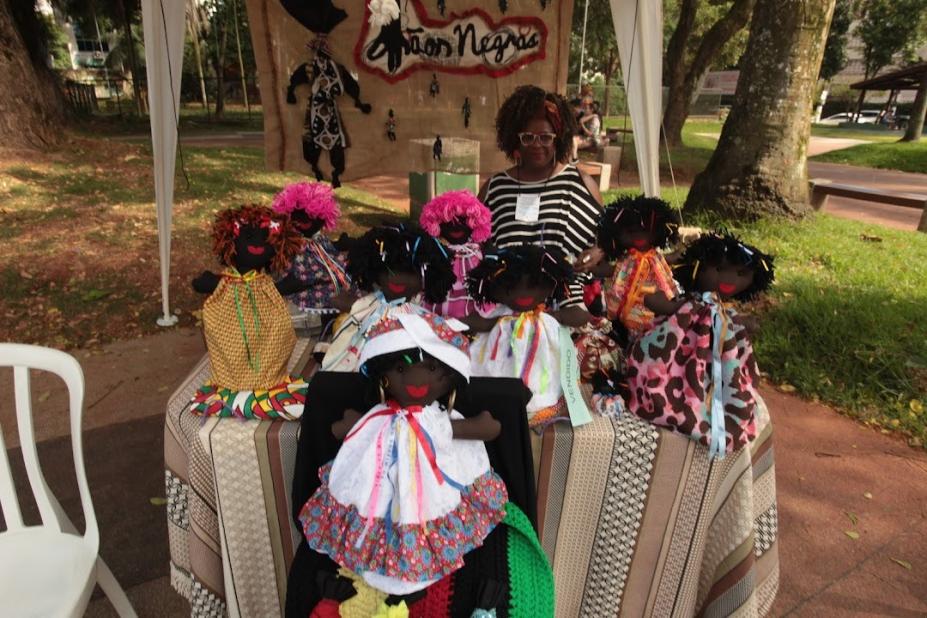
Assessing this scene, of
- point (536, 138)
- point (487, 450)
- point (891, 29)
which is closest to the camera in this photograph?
point (487, 450)

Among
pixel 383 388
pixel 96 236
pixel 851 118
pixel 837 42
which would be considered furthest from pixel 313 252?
pixel 851 118

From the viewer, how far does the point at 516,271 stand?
5.32 ft

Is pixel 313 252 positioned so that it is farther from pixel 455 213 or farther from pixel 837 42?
pixel 837 42

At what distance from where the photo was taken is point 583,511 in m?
1.75

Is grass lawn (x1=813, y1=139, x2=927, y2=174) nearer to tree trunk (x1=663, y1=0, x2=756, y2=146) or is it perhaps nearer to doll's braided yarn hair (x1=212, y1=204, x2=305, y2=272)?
tree trunk (x1=663, y1=0, x2=756, y2=146)

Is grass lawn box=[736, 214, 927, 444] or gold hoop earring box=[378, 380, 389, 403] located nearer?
gold hoop earring box=[378, 380, 389, 403]

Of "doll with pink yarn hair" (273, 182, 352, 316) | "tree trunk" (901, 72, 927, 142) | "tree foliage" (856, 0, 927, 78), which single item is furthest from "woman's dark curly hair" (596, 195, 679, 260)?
"tree foliage" (856, 0, 927, 78)

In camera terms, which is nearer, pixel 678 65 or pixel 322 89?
pixel 322 89

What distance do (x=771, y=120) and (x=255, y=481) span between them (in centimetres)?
630

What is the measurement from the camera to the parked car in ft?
114

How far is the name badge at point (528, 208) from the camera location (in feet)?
8.32

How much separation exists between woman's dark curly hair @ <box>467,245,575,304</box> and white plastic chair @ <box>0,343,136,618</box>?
1.32 m

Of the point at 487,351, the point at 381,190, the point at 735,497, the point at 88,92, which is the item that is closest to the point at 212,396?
the point at 487,351

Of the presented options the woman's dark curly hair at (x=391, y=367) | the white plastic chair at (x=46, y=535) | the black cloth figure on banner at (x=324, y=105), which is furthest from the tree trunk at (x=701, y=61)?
the white plastic chair at (x=46, y=535)
